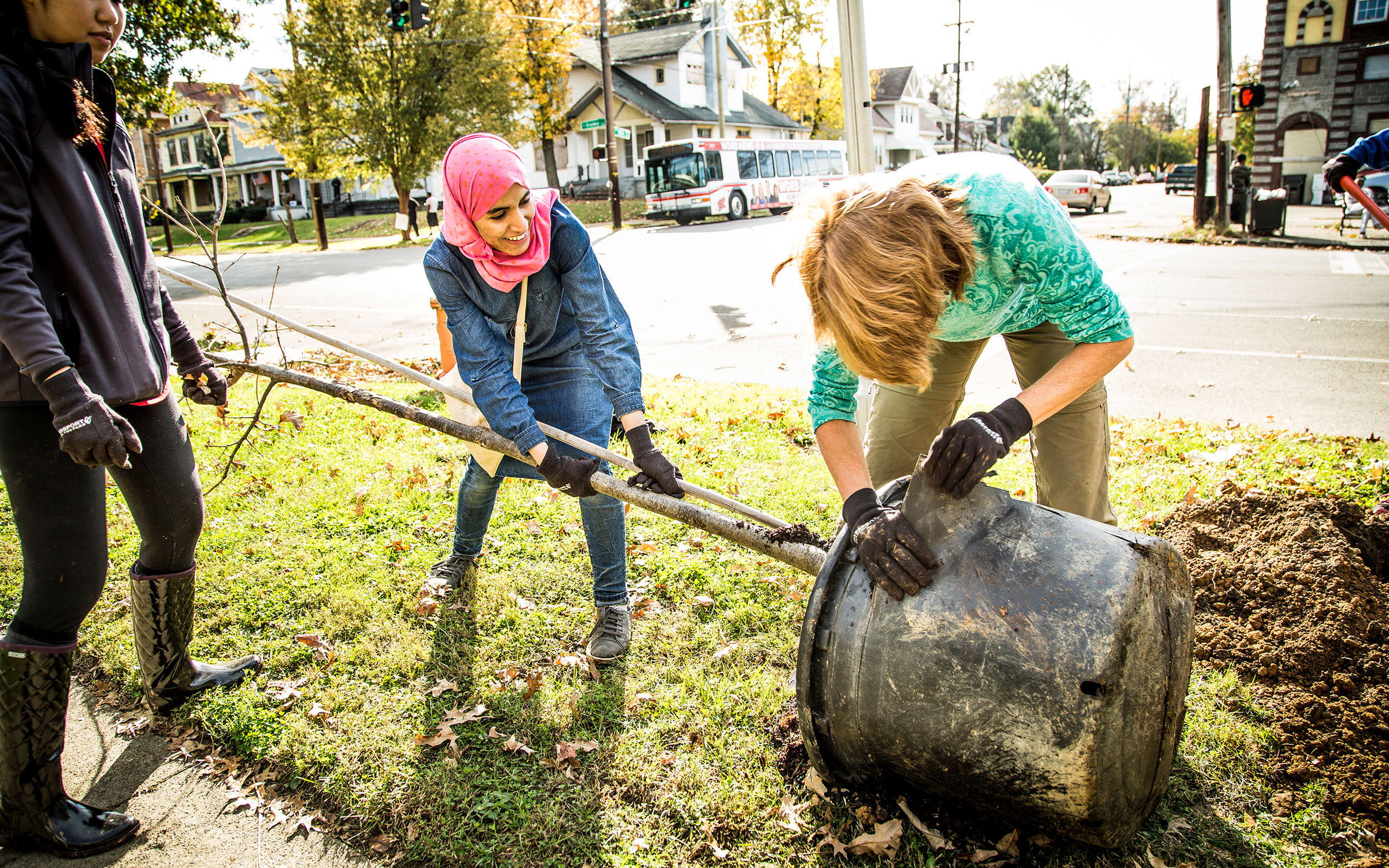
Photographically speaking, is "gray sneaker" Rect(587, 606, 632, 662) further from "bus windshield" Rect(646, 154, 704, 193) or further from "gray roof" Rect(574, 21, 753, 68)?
"gray roof" Rect(574, 21, 753, 68)

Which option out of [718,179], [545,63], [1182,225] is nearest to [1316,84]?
[1182,225]

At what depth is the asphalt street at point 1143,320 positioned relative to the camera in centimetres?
632

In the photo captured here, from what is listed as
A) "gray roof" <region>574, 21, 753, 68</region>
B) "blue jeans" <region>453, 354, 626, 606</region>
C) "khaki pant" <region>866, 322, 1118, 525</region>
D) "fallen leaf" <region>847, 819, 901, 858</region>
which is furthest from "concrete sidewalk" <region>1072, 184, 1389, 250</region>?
"gray roof" <region>574, 21, 753, 68</region>

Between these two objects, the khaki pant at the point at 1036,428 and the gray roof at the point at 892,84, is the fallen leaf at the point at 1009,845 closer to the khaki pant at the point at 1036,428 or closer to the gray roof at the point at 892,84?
the khaki pant at the point at 1036,428

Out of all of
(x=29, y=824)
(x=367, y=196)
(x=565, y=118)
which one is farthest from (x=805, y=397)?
(x=367, y=196)

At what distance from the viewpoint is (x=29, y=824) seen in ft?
7.36

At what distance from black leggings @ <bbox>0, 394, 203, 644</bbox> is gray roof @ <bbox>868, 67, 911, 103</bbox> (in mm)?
Answer: 68985

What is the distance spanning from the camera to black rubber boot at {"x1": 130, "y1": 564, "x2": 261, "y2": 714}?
2.66 m

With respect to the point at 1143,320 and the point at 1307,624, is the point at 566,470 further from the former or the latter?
the point at 1143,320

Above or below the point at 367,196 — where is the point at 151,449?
below

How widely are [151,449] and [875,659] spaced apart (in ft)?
7.13

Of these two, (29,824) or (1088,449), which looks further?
(1088,449)

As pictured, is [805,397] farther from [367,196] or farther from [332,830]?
[367,196]

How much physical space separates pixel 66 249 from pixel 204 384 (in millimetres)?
909
